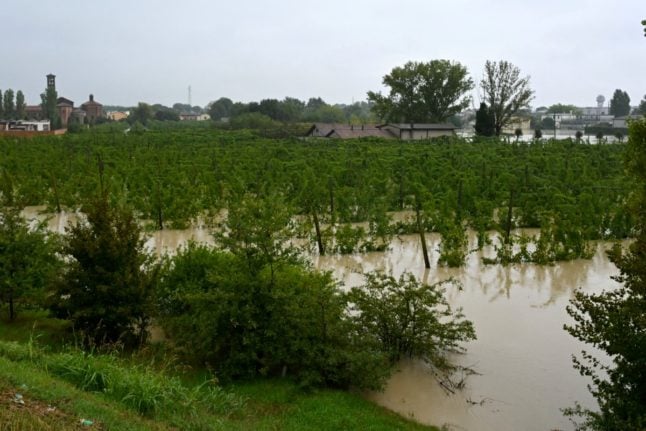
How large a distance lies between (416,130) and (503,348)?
5042cm

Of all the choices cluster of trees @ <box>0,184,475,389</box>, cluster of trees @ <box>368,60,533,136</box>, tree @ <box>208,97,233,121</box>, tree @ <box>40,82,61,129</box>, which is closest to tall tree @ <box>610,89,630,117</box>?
cluster of trees @ <box>368,60,533,136</box>

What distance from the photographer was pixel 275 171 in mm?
28141

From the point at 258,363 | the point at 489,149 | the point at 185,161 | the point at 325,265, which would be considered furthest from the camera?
the point at 489,149

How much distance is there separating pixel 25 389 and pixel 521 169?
24.9m

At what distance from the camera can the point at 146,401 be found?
7.01m

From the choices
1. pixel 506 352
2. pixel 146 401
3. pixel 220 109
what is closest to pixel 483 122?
pixel 506 352

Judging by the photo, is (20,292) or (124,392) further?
(20,292)

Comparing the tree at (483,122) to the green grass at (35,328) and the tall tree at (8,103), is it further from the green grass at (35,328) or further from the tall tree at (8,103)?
the tall tree at (8,103)

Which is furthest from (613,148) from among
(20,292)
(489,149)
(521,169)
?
(20,292)

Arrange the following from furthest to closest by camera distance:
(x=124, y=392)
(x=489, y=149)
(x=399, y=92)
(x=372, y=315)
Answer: (x=399, y=92) < (x=489, y=149) < (x=372, y=315) < (x=124, y=392)

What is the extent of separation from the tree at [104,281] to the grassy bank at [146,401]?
0.75 metres

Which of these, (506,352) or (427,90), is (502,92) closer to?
(427,90)

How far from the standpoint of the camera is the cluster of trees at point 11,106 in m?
96.1

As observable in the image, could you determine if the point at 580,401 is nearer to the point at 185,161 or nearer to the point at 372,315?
the point at 372,315
